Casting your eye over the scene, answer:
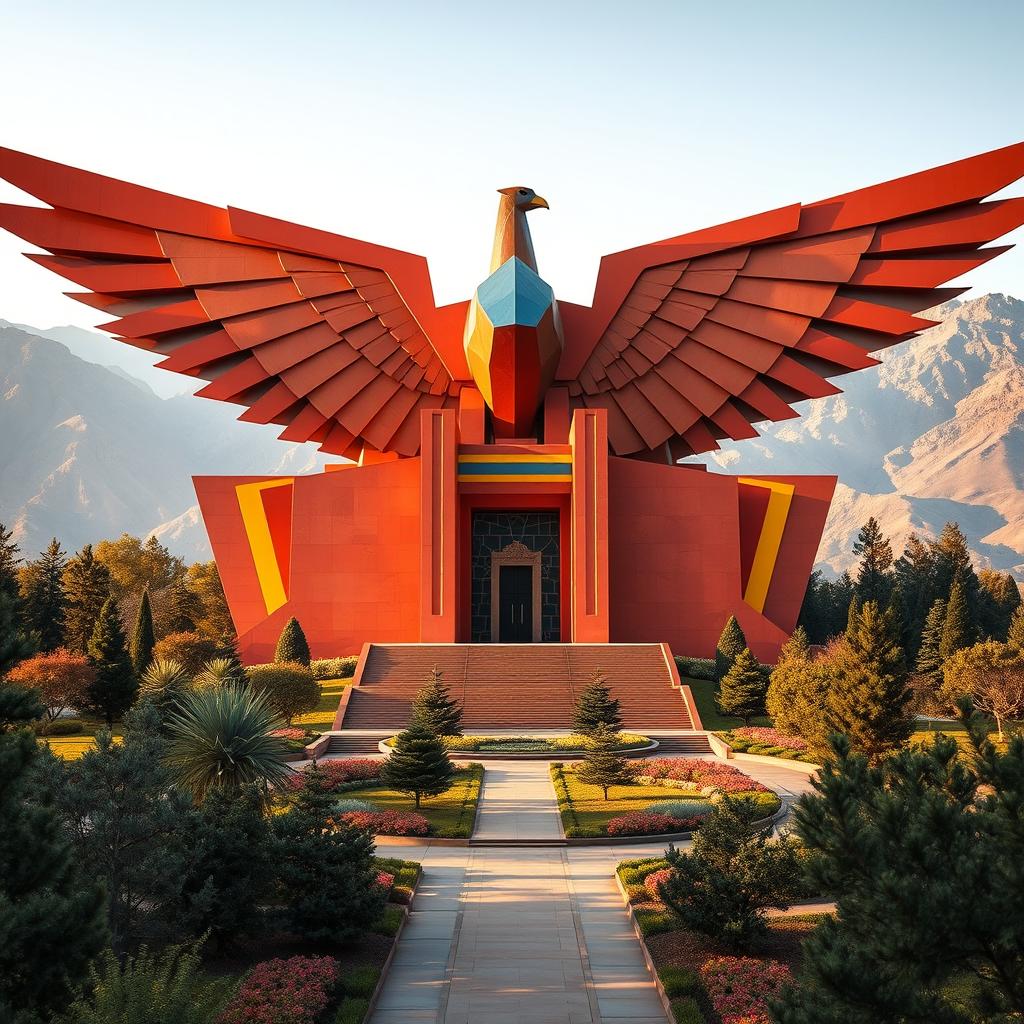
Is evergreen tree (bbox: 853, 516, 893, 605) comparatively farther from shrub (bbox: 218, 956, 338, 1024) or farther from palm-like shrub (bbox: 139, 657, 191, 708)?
shrub (bbox: 218, 956, 338, 1024)

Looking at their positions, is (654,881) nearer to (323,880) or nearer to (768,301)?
(323,880)

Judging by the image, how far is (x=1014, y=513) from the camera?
191m

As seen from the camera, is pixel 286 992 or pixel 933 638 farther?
pixel 933 638

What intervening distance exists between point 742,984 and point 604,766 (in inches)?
429

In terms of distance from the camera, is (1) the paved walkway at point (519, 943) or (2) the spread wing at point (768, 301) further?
(2) the spread wing at point (768, 301)

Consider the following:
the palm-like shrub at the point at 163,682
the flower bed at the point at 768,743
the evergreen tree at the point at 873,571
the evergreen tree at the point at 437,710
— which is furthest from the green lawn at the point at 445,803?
the evergreen tree at the point at 873,571

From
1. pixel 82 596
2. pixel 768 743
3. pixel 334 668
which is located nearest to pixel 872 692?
pixel 768 743

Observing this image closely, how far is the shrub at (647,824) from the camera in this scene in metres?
17.2

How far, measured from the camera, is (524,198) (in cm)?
3997

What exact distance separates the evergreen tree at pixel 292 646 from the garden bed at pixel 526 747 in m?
8.11

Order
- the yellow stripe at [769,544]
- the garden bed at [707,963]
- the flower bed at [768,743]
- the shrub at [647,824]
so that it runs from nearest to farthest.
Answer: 1. the garden bed at [707,963]
2. the shrub at [647,824]
3. the flower bed at [768,743]
4. the yellow stripe at [769,544]

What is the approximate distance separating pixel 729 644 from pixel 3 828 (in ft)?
98.2

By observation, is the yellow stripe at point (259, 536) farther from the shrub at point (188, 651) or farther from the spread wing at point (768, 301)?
the spread wing at point (768, 301)

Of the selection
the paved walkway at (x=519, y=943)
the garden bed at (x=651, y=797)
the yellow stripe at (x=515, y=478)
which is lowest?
the paved walkway at (x=519, y=943)
